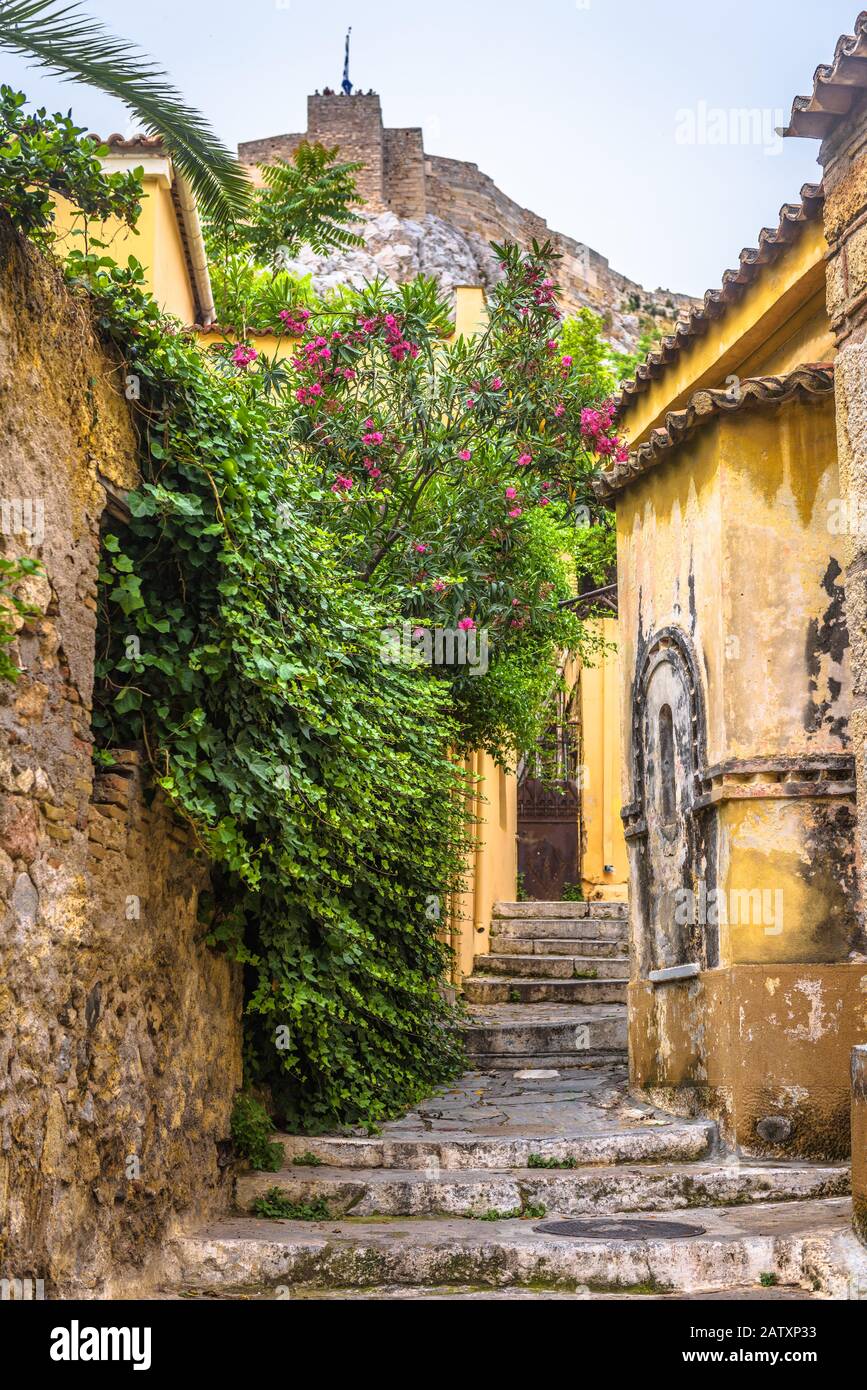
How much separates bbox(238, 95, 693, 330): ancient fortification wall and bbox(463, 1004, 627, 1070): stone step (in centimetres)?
3118

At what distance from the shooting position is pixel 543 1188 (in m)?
7.27

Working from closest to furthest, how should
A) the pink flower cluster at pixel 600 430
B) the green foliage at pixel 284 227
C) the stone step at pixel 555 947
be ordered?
the pink flower cluster at pixel 600 430 < the stone step at pixel 555 947 < the green foliage at pixel 284 227

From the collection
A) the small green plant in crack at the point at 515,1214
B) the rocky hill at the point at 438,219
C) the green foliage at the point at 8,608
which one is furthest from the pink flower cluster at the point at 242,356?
the rocky hill at the point at 438,219

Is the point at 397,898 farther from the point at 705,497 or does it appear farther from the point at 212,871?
the point at 705,497

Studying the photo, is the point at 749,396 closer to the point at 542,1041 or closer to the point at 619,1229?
the point at 619,1229

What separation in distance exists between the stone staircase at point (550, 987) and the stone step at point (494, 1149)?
2.90 metres

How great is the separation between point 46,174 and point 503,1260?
15.5 feet

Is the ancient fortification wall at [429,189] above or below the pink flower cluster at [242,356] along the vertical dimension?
above

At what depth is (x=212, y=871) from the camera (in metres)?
6.90

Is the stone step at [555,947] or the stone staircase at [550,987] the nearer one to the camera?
the stone staircase at [550,987]

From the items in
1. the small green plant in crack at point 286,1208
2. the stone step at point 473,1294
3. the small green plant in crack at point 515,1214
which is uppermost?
the small green plant in crack at point 286,1208

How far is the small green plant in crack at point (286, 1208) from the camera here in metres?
6.93

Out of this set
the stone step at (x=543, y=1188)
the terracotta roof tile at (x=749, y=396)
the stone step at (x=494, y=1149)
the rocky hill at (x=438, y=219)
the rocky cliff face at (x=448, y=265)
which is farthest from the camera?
the rocky hill at (x=438, y=219)

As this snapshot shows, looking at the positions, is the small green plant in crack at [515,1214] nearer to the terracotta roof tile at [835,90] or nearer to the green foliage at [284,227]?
the terracotta roof tile at [835,90]
